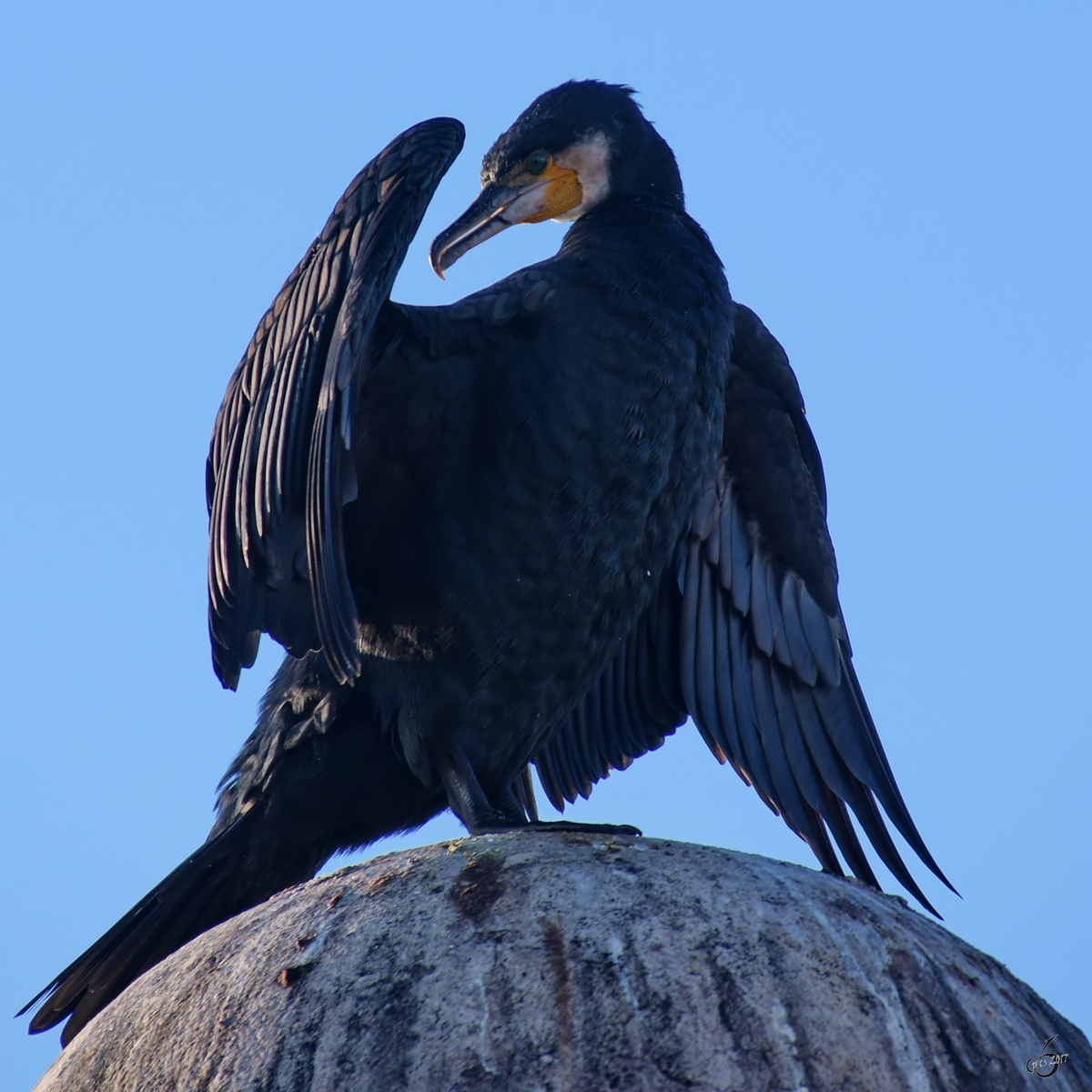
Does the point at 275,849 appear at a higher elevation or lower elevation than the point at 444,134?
lower

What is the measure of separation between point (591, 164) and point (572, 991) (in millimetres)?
2857

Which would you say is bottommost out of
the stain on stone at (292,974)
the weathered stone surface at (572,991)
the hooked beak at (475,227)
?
the weathered stone surface at (572,991)

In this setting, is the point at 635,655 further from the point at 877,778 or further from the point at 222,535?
the point at 222,535

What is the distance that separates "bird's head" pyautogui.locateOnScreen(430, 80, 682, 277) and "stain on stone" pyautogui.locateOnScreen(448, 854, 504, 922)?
2.29 meters

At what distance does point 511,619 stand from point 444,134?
4.20ft

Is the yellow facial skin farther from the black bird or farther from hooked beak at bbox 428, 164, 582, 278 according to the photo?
the black bird

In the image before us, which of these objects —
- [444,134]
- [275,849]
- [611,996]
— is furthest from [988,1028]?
[444,134]

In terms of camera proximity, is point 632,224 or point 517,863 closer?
point 517,863

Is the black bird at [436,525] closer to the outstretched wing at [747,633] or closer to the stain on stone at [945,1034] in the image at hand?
the outstretched wing at [747,633]

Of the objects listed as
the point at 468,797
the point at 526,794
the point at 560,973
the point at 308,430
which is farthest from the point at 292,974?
the point at 526,794

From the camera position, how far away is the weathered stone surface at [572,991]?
286 cm

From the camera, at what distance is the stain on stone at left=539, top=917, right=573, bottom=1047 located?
2.87 meters

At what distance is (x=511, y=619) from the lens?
4293 millimetres

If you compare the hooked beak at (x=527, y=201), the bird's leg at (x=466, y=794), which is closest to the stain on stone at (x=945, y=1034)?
the bird's leg at (x=466, y=794)
